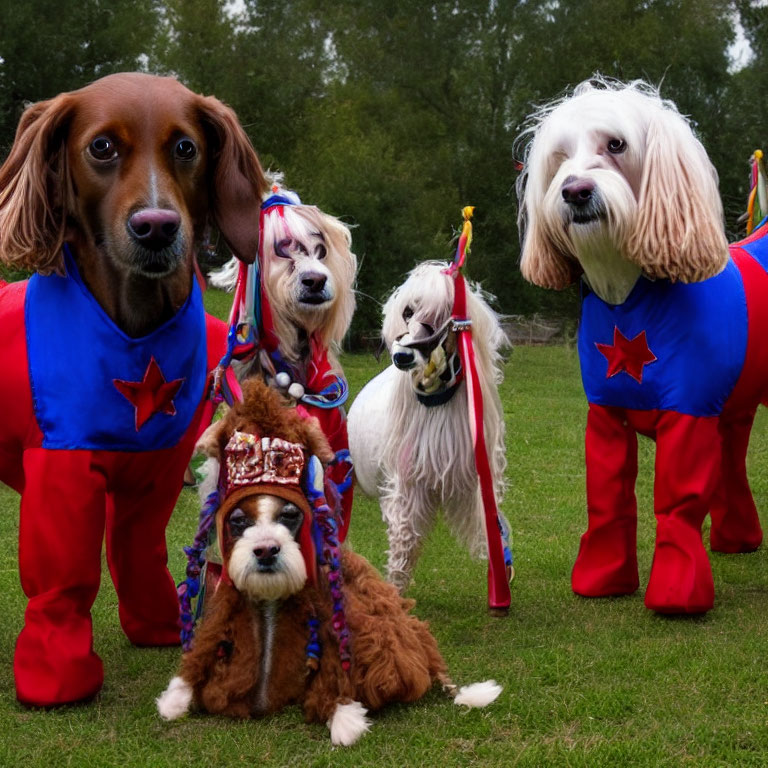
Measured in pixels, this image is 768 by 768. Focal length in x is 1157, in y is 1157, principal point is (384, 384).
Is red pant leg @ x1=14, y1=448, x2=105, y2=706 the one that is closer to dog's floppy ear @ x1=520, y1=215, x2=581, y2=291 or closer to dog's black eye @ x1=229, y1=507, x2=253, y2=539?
dog's black eye @ x1=229, y1=507, x2=253, y2=539

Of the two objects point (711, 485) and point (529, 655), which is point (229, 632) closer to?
point (529, 655)

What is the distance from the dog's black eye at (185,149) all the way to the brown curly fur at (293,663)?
4.26 ft

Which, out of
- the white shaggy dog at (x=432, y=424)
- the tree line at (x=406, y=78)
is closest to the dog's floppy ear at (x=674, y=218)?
the white shaggy dog at (x=432, y=424)

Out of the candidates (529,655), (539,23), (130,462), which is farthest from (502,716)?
(539,23)

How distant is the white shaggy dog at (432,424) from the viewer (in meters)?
4.85

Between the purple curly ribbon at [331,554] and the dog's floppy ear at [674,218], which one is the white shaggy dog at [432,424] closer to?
the dog's floppy ear at [674,218]

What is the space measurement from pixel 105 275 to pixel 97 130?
46 centimetres

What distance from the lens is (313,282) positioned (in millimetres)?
4832

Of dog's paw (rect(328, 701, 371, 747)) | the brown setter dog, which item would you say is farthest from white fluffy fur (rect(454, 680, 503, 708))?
the brown setter dog

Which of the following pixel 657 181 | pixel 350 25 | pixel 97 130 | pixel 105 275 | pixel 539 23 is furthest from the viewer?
pixel 350 25

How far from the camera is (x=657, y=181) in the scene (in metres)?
4.33

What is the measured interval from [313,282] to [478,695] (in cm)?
196

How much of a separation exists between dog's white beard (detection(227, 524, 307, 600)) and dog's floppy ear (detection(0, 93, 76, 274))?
A: 1064mm

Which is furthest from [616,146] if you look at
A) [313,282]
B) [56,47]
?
[56,47]
